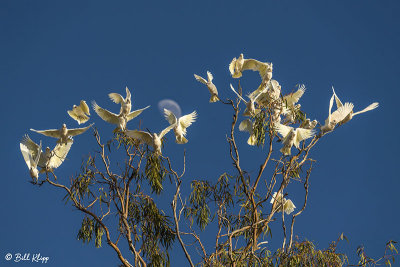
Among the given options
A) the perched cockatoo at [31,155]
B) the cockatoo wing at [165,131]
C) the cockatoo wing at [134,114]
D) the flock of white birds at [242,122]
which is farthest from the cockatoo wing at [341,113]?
the perched cockatoo at [31,155]

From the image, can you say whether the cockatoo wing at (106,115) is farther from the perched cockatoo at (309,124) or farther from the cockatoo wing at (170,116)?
the perched cockatoo at (309,124)

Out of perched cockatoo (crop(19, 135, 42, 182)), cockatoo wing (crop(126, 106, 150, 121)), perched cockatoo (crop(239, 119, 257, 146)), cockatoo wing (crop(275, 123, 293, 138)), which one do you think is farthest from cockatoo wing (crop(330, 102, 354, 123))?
perched cockatoo (crop(19, 135, 42, 182))

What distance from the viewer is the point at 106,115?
554cm

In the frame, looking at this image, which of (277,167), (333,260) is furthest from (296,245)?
(277,167)

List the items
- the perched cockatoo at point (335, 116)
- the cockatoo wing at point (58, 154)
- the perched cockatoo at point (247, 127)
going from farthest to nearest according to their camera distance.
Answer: the perched cockatoo at point (247, 127)
the perched cockatoo at point (335, 116)
the cockatoo wing at point (58, 154)

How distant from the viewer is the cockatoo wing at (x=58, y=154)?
5297 mm

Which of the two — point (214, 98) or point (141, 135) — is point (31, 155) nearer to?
point (141, 135)

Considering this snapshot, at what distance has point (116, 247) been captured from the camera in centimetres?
504

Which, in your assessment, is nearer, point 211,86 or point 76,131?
point 76,131

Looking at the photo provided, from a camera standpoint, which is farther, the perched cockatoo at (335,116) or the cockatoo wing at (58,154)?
the perched cockatoo at (335,116)

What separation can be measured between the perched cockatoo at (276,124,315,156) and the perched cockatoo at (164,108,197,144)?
3.04ft

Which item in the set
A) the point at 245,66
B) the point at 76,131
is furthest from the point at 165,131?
the point at 245,66

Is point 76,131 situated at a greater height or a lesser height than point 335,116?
lesser

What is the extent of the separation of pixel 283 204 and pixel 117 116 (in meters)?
1.80
